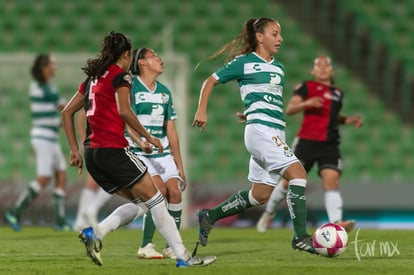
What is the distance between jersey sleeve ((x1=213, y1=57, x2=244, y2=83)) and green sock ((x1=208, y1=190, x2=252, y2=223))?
3.39 feet

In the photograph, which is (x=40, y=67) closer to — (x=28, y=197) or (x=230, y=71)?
(x=28, y=197)

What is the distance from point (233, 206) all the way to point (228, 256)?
16.4 inches

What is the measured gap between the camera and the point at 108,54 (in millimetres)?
6926

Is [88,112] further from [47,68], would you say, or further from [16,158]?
[16,158]

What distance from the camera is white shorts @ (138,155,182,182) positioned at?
8.11 m

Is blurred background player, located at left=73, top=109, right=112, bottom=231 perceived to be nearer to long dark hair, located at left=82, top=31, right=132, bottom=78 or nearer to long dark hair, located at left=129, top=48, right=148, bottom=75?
long dark hair, located at left=129, top=48, right=148, bottom=75

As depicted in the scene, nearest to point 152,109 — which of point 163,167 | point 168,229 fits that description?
point 163,167

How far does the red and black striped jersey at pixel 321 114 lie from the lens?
418 inches

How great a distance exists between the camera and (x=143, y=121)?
26.8ft

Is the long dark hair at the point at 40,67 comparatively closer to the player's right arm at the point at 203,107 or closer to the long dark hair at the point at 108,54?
the player's right arm at the point at 203,107

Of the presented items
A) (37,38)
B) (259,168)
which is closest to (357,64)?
(37,38)

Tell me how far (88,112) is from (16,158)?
8.61 m

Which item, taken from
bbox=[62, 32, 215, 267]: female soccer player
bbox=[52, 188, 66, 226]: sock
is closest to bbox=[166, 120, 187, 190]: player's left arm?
bbox=[62, 32, 215, 267]: female soccer player

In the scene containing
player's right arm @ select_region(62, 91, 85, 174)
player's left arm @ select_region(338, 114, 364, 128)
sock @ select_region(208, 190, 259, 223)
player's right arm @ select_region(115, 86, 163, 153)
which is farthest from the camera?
player's left arm @ select_region(338, 114, 364, 128)
